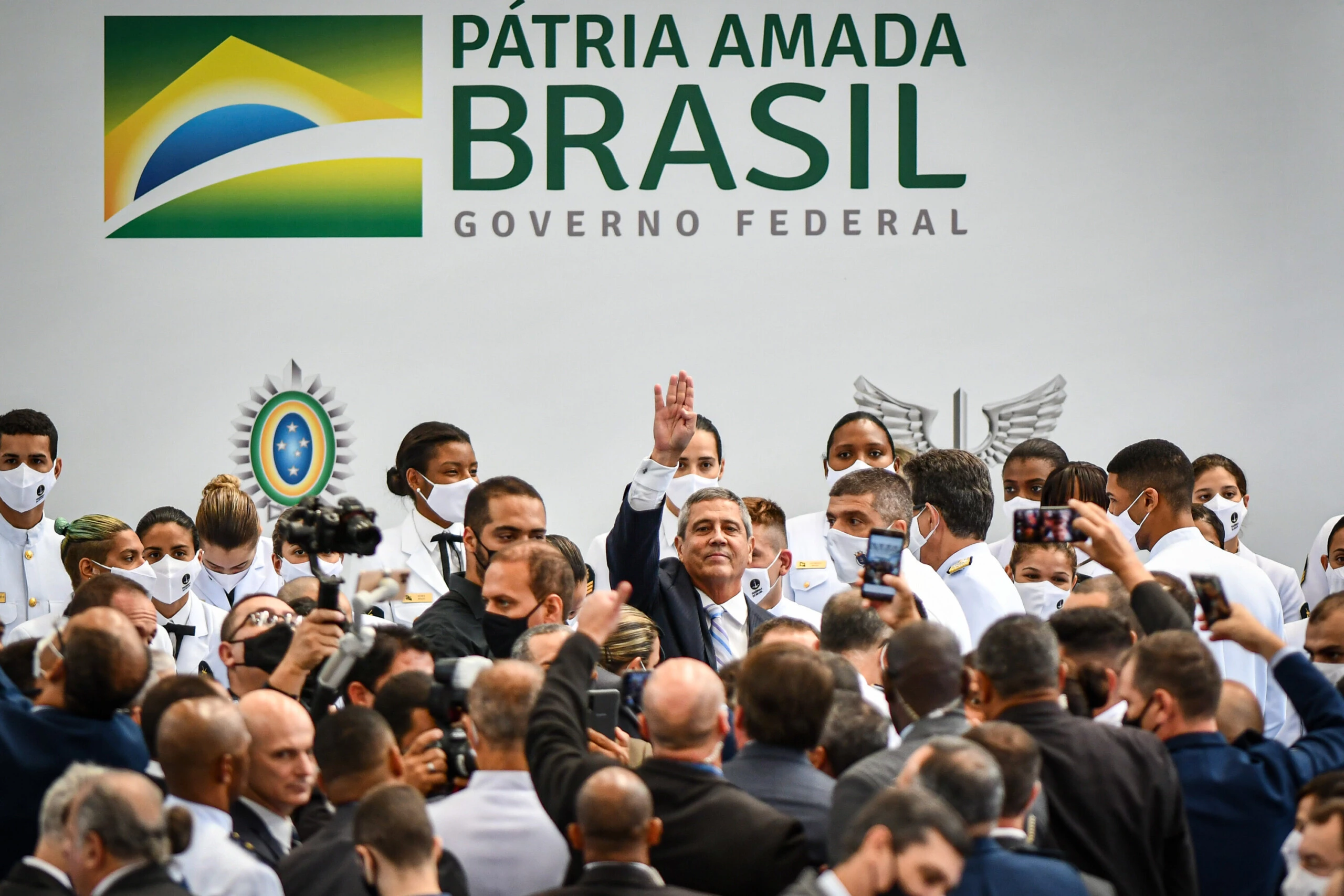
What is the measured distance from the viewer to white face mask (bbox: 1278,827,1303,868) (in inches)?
112

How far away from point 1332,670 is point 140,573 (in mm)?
3381

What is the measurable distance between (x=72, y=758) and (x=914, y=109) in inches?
173

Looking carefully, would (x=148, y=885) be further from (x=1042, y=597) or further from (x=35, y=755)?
(x=1042, y=597)

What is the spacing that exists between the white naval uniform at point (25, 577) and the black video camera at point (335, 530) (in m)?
2.73

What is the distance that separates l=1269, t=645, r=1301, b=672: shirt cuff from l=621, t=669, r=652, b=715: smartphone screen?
1.22 m

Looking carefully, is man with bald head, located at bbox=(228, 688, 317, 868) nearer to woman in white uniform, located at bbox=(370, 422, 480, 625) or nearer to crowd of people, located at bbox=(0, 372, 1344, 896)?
crowd of people, located at bbox=(0, 372, 1344, 896)

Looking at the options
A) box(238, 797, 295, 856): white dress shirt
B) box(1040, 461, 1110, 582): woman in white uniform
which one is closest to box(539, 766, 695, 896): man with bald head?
box(238, 797, 295, 856): white dress shirt

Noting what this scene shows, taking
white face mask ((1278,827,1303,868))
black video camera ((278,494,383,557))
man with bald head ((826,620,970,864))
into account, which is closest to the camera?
man with bald head ((826,620,970,864))

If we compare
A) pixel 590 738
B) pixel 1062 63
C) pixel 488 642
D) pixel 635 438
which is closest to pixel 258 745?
pixel 590 738

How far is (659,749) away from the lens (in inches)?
100

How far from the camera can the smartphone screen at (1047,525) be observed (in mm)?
3377

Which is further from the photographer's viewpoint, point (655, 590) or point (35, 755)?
point (655, 590)

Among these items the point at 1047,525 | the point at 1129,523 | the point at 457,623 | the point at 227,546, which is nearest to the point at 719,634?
the point at 457,623

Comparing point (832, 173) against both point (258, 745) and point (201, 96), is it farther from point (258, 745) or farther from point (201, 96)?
point (258, 745)
